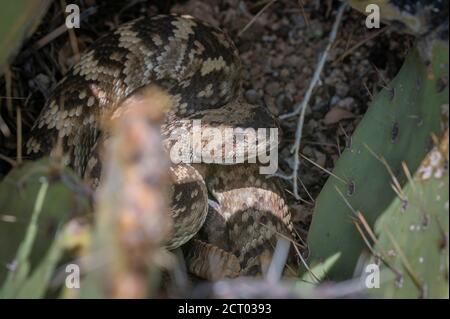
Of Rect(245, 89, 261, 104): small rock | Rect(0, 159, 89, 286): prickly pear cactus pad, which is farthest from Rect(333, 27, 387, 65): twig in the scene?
Rect(0, 159, 89, 286): prickly pear cactus pad

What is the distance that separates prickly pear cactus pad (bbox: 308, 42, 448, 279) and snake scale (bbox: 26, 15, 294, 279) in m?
0.63

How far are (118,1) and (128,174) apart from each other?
2.94 metres

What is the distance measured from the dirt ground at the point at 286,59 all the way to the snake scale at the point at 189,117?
0.25 metres

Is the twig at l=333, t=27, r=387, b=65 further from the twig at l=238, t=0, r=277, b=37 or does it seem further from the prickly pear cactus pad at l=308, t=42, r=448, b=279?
the prickly pear cactus pad at l=308, t=42, r=448, b=279

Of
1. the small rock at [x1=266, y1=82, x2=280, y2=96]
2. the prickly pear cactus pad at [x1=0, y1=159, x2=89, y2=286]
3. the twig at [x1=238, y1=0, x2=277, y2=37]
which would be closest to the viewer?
the prickly pear cactus pad at [x1=0, y1=159, x2=89, y2=286]

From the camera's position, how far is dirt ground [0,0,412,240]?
3.83 meters

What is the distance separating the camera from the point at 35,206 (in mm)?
2115

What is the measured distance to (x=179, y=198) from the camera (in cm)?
322

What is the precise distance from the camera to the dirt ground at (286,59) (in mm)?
3828

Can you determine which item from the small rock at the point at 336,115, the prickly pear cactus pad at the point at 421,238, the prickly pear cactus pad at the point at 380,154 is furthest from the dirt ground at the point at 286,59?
the prickly pear cactus pad at the point at 421,238

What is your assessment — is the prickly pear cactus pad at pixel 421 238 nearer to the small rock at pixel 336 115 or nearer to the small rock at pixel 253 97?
the small rock at pixel 336 115

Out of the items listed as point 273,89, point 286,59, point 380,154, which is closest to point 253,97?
point 273,89
